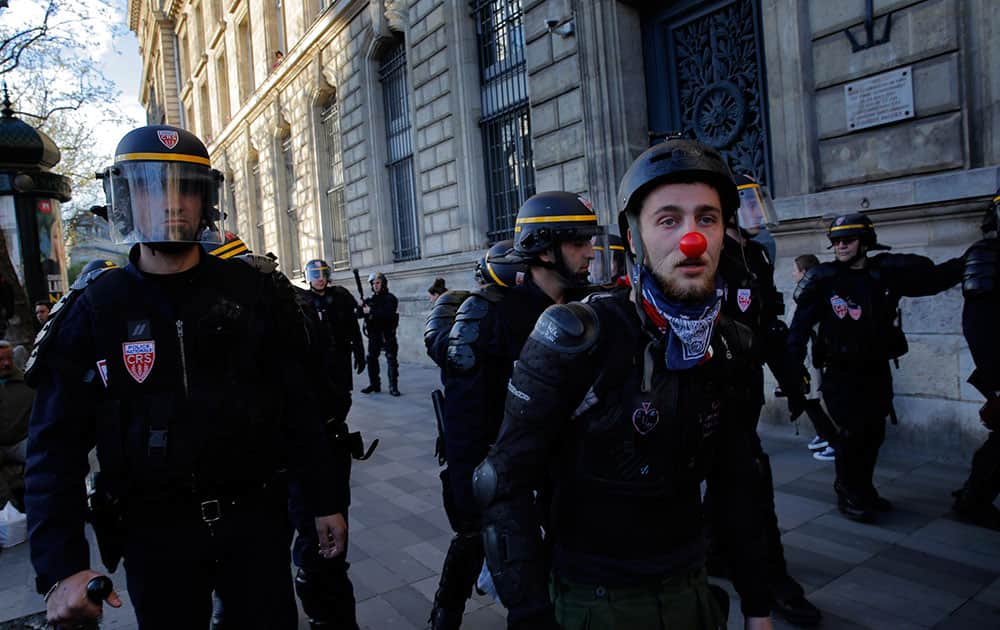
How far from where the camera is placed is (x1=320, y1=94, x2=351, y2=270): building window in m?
17.6

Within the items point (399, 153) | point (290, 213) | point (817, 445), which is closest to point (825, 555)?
point (817, 445)

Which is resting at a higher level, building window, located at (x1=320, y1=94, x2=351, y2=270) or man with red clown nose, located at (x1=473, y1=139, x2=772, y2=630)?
building window, located at (x1=320, y1=94, x2=351, y2=270)

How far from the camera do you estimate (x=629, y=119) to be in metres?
8.31

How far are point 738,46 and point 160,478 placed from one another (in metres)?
7.35

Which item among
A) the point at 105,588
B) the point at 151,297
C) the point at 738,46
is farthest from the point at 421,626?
the point at 738,46

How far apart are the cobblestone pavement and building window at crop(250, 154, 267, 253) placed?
866 inches

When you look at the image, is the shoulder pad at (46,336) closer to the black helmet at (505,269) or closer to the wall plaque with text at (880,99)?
the black helmet at (505,269)

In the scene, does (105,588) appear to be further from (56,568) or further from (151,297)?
(151,297)

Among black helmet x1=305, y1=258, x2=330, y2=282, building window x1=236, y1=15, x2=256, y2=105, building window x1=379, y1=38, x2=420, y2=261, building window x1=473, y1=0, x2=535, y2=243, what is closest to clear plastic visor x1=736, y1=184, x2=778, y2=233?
black helmet x1=305, y1=258, x2=330, y2=282

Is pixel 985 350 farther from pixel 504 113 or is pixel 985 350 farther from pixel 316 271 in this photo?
pixel 504 113

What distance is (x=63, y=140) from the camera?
2173 centimetres

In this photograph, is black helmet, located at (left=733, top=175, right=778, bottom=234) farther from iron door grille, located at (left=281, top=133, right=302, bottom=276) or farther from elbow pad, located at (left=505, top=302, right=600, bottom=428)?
iron door grille, located at (left=281, top=133, right=302, bottom=276)

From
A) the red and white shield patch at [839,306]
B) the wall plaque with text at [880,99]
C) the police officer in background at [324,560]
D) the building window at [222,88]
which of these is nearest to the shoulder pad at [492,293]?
the police officer in background at [324,560]

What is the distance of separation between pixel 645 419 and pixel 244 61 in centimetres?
2775
